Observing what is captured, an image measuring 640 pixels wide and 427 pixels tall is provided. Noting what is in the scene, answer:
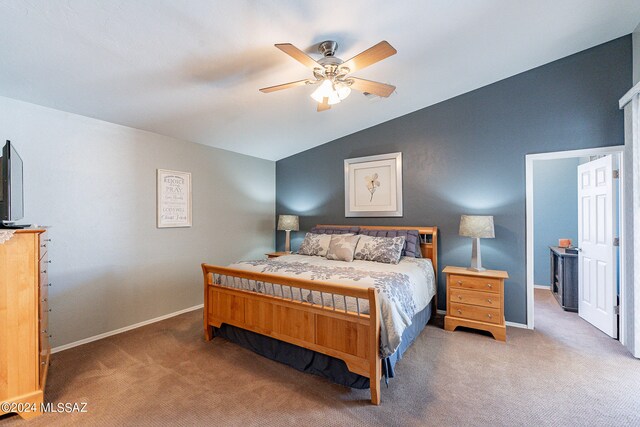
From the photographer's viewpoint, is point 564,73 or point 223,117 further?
point 223,117

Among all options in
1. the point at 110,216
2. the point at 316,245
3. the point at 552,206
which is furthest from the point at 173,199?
the point at 552,206

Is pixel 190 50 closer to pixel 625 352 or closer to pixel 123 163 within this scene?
pixel 123 163

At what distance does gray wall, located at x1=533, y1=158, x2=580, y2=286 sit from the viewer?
4816 mm

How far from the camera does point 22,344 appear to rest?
1913mm

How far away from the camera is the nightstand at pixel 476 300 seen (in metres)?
3.02

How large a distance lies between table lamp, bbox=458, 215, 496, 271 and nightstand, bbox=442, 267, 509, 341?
0.52 ft

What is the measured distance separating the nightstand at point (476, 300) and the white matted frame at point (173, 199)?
3.44 metres

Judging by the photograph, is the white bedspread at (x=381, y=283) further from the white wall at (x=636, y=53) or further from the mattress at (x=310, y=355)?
the white wall at (x=636, y=53)

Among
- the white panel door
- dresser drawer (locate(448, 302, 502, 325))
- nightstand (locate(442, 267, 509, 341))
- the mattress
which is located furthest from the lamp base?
the white panel door

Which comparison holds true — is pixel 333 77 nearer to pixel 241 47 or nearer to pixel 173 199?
pixel 241 47

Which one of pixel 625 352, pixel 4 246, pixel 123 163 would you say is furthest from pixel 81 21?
pixel 625 352

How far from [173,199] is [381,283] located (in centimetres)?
292

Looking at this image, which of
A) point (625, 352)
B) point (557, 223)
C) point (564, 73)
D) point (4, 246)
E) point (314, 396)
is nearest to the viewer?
point (4, 246)

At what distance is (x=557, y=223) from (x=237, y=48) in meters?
5.64
